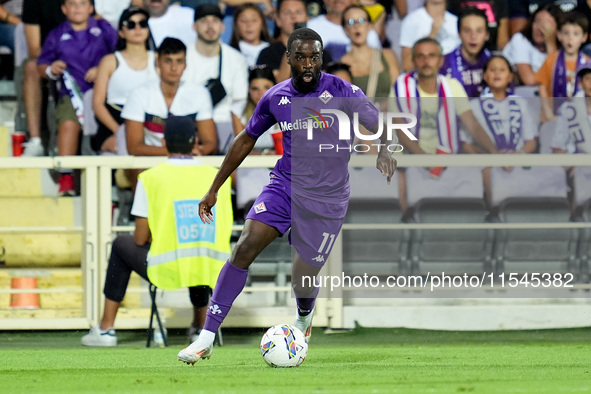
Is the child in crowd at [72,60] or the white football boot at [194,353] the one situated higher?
the child in crowd at [72,60]

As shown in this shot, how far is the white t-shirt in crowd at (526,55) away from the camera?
10.3 m

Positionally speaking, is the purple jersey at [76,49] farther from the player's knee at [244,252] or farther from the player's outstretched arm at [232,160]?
the player's knee at [244,252]

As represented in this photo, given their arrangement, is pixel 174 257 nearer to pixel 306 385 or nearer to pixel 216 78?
pixel 216 78

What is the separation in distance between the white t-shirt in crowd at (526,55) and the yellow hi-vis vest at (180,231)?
3.79 metres

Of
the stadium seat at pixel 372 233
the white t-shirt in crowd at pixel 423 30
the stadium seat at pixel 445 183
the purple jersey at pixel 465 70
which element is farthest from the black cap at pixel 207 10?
the stadium seat at pixel 445 183

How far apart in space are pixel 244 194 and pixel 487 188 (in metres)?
2.08

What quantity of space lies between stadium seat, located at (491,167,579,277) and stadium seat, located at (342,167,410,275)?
842 millimetres

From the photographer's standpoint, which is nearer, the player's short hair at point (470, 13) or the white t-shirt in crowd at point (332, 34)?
the player's short hair at point (470, 13)

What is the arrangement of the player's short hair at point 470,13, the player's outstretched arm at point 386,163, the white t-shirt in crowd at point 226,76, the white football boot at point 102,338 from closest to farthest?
the player's outstretched arm at point 386,163
the white football boot at point 102,338
the white t-shirt in crowd at point 226,76
the player's short hair at point 470,13

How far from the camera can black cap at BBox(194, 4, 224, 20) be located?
974 cm

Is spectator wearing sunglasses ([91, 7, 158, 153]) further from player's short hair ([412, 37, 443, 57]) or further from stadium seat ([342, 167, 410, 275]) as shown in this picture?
player's short hair ([412, 37, 443, 57])

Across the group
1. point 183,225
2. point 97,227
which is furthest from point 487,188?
point 97,227

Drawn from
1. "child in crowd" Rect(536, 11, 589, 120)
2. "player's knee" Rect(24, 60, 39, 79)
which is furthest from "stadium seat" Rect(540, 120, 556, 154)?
"player's knee" Rect(24, 60, 39, 79)

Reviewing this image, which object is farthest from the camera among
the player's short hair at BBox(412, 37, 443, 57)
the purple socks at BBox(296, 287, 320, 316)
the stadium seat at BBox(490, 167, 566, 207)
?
the player's short hair at BBox(412, 37, 443, 57)
